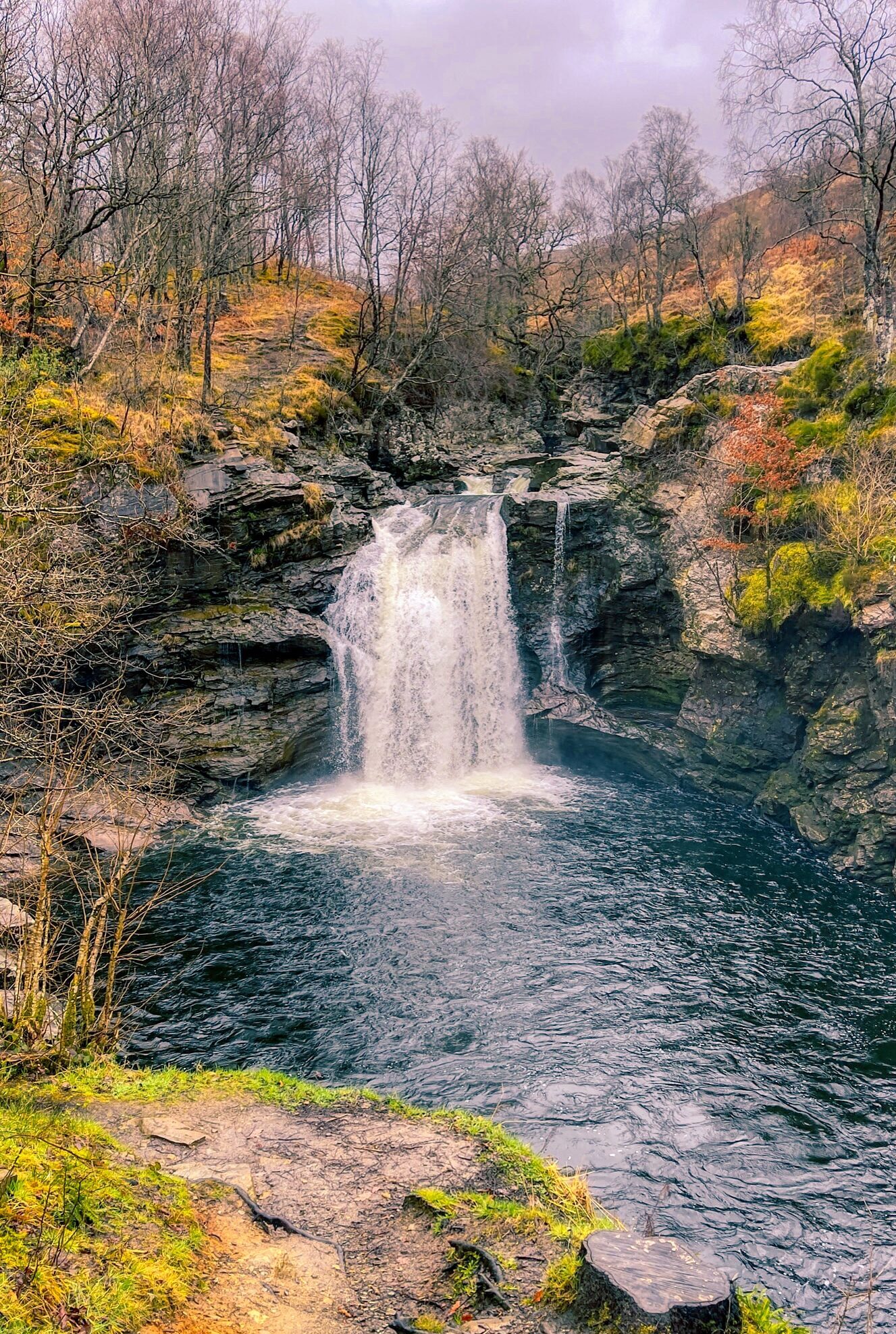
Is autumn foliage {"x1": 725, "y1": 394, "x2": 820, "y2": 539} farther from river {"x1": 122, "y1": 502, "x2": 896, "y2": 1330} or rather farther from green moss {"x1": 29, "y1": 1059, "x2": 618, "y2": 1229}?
green moss {"x1": 29, "y1": 1059, "x2": 618, "y2": 1229}

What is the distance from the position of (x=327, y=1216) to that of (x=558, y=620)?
2003 cm

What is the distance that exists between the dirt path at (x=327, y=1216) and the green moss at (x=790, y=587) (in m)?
14.7

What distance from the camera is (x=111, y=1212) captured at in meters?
5.55

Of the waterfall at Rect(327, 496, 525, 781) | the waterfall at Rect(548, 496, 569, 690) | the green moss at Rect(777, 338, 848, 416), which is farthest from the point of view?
the waterfall at Rect(548, 496, 569, 690)

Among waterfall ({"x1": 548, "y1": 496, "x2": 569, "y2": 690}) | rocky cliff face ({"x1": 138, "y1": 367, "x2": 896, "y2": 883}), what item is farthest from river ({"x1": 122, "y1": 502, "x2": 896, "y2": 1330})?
waterfall ({"x1": 548, "y1": 496, "x2": 569, "y2": 690})

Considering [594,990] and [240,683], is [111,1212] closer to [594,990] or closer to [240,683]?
[594,990]

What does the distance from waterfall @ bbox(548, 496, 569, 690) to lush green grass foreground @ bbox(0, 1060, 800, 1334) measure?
17158 mm

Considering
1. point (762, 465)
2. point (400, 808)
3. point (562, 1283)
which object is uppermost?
point (762, 465)

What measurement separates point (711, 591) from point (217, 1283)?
20183mm

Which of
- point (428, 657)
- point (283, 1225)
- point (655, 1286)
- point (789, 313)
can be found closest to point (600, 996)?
point (283, 1225)

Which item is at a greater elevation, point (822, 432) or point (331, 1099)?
point (822, 432)

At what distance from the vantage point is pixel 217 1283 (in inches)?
218

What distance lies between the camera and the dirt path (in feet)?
18.1

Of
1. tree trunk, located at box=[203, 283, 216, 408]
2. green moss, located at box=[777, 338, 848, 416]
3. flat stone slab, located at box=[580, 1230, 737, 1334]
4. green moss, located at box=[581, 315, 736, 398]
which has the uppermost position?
green moss, located at box=[581, 315, 736, 398]
